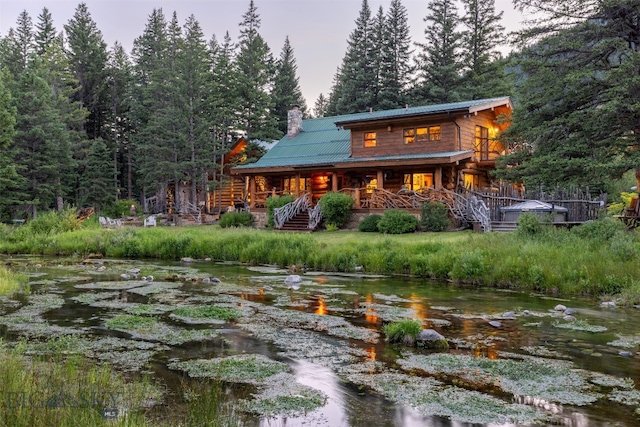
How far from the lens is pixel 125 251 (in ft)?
77.1

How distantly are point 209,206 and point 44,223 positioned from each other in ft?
61.2

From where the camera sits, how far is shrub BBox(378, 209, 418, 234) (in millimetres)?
23969

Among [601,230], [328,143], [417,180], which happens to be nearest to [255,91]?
[328,143]

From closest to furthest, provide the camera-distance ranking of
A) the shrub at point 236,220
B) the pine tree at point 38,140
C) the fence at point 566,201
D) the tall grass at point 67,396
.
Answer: the tall grass at point 67,396
the fence at point 566,201
the shrub at point 236,220
the pine tree at point 38,140

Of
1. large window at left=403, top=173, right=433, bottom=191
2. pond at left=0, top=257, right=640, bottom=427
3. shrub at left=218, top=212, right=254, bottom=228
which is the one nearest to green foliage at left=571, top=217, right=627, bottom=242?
pond at left=0, top=257, right=640, bottom=427

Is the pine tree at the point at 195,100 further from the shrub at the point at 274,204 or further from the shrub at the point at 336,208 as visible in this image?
the shrub at the point at 336,208

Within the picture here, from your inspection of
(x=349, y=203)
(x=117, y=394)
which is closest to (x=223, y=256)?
(x=349, y=203)

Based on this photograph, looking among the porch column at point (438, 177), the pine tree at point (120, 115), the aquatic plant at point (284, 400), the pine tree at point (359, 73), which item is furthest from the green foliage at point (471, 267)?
the pine tree at point (120, 115)

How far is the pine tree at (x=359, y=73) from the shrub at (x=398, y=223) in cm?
2983

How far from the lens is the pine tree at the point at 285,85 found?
205 feet

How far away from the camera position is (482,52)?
1909 inches

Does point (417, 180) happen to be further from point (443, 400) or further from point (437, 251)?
point (443, 400)

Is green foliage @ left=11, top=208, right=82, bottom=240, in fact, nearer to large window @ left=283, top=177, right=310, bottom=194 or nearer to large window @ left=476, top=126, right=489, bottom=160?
large window @ left=283, top=177, right=310, bottom=194

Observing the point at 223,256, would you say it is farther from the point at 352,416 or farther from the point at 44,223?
the point at 352,416
